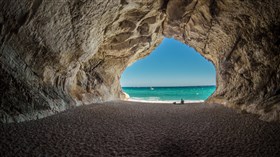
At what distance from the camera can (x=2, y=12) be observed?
17.5ft

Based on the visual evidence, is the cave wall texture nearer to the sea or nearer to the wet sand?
the wet sand

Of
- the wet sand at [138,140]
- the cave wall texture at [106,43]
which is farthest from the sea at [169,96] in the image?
the wet sand at [138,140]

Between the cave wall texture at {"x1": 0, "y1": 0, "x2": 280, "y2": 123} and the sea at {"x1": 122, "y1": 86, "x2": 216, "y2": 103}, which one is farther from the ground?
the cave wall texture at {"x1": 0, "y1": 0, "x2": 280, "y2": 123}

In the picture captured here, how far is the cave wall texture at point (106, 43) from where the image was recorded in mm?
6348

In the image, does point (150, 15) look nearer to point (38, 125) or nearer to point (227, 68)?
point (227, 68)

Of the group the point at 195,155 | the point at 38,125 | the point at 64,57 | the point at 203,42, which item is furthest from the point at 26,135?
the point at 203,42

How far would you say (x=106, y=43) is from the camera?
16094 mm

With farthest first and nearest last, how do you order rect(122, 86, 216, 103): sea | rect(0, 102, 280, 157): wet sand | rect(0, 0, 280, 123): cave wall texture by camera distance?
rect(122, 86, 216, 103): sea → rect(0, 0, 280, 123): cave wall texture → rect(0, 102, 280, 157): wet sand

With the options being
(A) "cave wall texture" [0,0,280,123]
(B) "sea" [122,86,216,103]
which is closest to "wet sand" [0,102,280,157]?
(A) "cave wall texture" [0,0,280,123]

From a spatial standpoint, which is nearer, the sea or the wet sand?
the wet sand

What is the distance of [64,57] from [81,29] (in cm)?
194

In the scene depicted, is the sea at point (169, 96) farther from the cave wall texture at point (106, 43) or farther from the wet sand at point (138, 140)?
the wet sand at point (138, 140)

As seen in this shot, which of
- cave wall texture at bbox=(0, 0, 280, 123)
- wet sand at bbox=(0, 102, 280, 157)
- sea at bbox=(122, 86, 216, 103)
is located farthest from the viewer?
sea at bbox=(122, 86, 216, 103)

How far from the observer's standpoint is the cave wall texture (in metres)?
6.35
